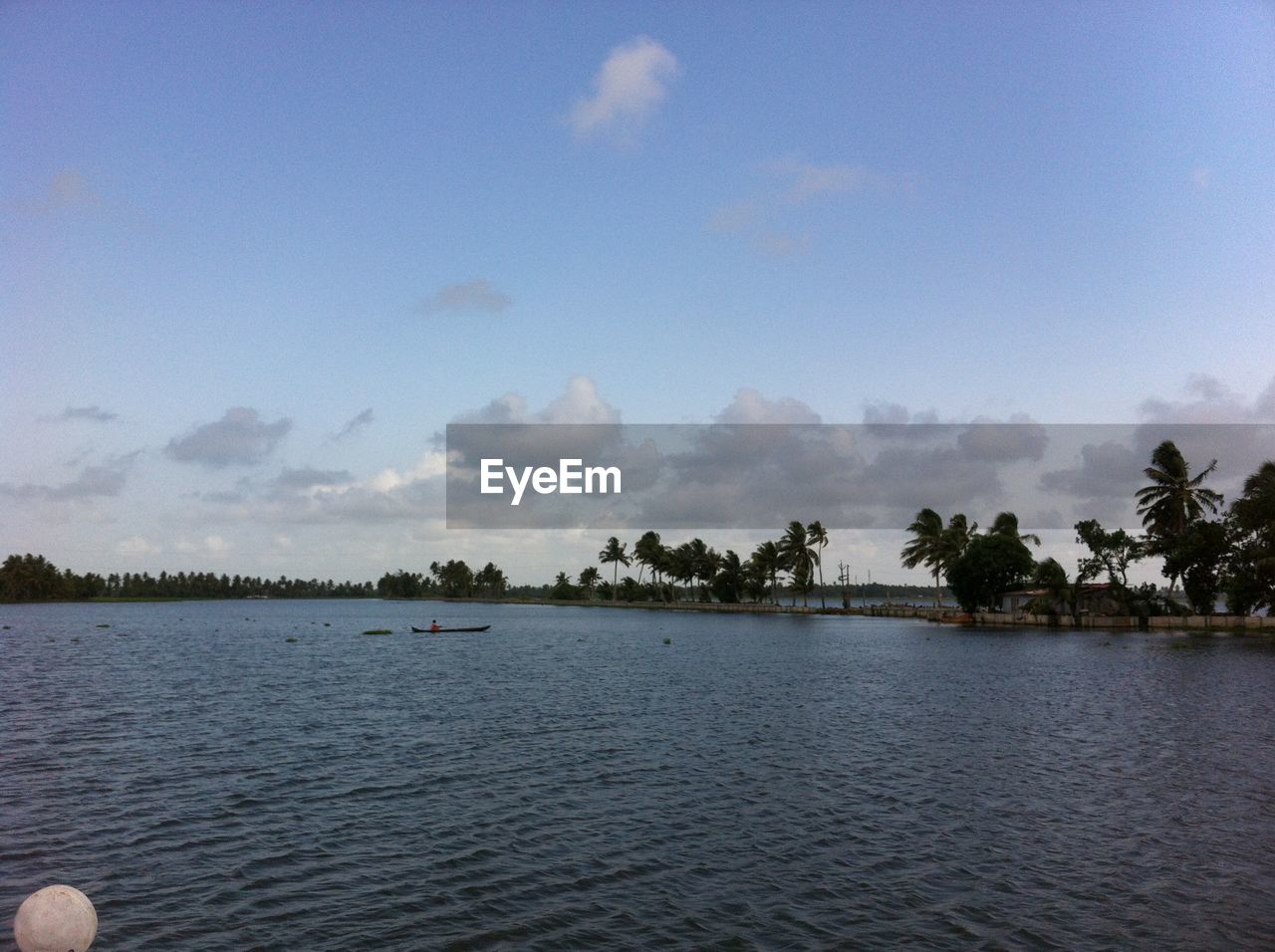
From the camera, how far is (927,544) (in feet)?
453

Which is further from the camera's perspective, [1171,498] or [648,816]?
[1171,498]

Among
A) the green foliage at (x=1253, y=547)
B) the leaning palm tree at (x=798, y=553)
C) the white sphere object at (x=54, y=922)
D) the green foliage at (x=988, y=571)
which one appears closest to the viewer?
the white sphere object at (x=54, y=922)

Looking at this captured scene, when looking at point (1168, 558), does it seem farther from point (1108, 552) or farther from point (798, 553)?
point (798, 553)

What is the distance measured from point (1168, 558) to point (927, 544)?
146 feet

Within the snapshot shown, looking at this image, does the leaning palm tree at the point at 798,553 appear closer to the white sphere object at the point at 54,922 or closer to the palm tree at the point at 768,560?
the palm tree at the point at 768,560

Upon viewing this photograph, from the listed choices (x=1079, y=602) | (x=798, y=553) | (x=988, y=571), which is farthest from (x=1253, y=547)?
(x=798, y=553)

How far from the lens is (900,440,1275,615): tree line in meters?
88.3

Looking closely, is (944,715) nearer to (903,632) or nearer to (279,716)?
(279,716)

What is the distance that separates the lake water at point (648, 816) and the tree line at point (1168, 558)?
51.5 metres

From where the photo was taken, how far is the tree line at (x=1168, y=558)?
88.3 m

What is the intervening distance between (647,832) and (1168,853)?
11.0m

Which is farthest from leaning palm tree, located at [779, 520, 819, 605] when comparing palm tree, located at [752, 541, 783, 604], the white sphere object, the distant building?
the white sphere object

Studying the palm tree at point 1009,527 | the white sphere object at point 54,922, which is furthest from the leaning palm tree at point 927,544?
the white sphere object at point 54,922

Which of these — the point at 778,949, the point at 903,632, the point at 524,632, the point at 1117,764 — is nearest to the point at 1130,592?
the point at 903,632
